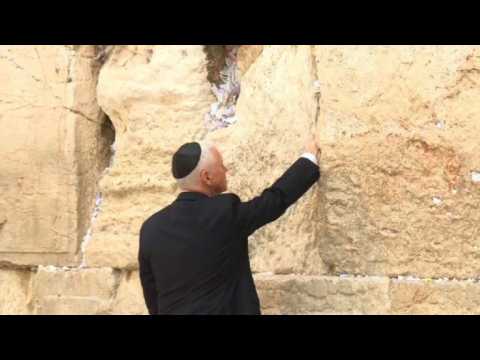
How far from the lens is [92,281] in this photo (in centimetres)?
532

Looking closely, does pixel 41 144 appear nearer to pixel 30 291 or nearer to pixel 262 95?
pixel 30 291

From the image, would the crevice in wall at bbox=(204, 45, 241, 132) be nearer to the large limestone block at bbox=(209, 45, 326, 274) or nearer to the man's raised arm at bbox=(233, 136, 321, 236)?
the large limestone block at bbox=(209, 45, 326, 274)

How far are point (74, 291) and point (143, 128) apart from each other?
0.96 metres

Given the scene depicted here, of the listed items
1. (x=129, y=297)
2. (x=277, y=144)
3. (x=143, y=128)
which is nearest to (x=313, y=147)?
(x=277, y=144)

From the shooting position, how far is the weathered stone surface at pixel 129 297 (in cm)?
518

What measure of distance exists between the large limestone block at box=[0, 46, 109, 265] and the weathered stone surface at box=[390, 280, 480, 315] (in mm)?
2001

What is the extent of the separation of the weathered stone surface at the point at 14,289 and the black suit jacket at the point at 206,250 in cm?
189

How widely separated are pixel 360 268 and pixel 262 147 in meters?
0.77

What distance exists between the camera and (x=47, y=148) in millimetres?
5527

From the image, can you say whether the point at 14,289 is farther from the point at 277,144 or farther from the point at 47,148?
the point at 277,144

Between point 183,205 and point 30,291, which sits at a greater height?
point 183,205

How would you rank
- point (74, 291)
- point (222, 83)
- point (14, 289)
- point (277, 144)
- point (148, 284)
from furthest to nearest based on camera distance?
point (14, 289) → point (74, 291) → point (222, 83) → point (277, 144) → point (148, 284)
